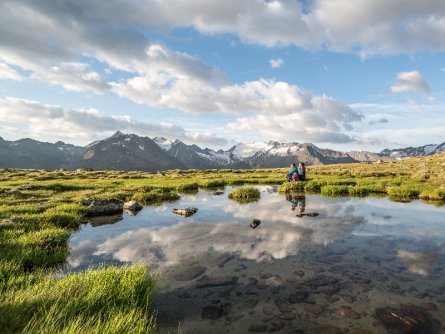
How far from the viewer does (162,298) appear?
9523 millimetres

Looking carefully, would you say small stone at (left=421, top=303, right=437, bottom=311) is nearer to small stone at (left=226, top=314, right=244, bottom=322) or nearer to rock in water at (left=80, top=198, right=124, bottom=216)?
small stone at (left=226, top=314, right=244, bottom=322)

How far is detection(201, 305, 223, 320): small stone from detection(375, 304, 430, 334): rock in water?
413 cm

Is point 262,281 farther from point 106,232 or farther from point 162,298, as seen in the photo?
point 106,232

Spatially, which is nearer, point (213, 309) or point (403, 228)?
point (213, 309)

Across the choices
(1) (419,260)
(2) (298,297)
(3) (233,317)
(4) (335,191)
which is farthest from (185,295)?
(4) (335,191)

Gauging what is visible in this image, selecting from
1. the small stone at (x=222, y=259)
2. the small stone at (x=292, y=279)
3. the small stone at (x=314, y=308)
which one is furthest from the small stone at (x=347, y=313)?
the small stone at (x=222, y=259)

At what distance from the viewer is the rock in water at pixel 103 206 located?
2422cm

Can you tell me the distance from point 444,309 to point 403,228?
11.0m

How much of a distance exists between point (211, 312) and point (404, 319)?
4.94 metres

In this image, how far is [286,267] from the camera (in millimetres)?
12078

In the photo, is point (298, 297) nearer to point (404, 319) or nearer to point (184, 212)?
point (404, 319)

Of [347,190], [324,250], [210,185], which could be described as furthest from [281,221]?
[210,185]

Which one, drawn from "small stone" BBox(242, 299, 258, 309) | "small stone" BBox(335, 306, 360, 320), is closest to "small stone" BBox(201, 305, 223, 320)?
"small stone" BBox(242, 299, 258, 309)

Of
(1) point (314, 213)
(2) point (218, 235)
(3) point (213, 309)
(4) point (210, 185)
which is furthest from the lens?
(4) point (210, 185)
